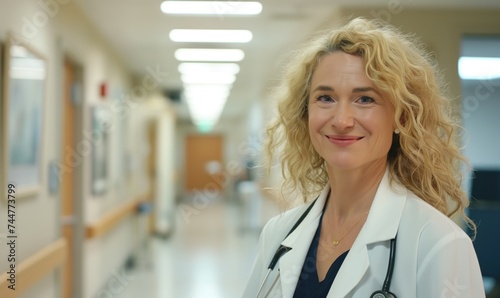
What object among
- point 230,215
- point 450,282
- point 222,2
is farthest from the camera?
point 230,215

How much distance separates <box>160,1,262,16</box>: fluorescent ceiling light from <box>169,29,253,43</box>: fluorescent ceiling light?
0.60m

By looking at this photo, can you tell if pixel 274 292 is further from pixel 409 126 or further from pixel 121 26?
pixel 121 26

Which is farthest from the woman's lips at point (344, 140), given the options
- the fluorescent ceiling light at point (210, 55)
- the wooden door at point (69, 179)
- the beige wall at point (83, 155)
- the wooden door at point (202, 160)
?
the wooden door at point (202, 160)

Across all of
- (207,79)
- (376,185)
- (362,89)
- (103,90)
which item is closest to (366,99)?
(362,89)

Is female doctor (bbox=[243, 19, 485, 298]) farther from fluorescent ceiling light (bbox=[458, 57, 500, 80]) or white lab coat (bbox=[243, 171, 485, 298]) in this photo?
fluorescent ceiling light (bbox=[458, 57, 500, 80])

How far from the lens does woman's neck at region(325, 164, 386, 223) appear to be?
52.8 inches

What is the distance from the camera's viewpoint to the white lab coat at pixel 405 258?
3.56 ft

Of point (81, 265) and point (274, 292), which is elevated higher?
point (274, 292)

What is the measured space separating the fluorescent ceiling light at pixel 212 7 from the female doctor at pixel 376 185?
2.66 meters

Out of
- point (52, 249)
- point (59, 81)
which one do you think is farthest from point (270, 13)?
point (52, 249)

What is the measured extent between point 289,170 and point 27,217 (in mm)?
1628

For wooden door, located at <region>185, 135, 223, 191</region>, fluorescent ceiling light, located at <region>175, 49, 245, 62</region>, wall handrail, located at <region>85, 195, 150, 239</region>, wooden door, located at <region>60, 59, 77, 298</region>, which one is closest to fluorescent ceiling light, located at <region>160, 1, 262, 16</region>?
wooden door, located at <region>60, 59, 77, 298</region>

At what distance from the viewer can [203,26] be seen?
4645mm

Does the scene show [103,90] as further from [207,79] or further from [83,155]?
[207,79]
